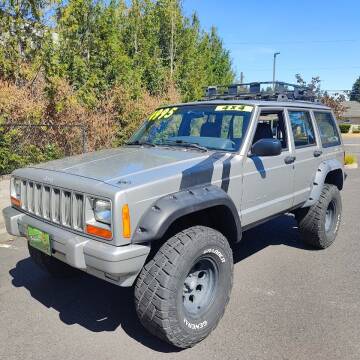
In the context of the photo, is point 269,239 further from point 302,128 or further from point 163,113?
point 163,113

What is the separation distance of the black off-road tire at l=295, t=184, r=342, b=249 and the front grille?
126 inches

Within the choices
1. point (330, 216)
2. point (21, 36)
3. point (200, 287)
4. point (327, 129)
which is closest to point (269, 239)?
point (330, 216)

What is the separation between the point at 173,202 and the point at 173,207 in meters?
0.06

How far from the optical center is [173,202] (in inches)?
119

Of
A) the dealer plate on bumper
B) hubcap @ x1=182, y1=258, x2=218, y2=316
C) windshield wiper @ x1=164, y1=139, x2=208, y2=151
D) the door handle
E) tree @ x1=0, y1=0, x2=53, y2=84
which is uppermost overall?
tree @ x1=0, y1=0, x2=53, y2=84

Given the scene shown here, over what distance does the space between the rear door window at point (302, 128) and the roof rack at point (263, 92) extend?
0.94 ft

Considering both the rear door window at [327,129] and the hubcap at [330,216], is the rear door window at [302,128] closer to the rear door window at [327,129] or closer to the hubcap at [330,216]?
the rear door window at [327,129]

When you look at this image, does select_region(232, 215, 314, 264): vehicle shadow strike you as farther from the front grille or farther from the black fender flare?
the front grille

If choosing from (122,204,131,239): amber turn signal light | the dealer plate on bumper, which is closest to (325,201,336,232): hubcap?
(122,204,131,239): amber turn signal light

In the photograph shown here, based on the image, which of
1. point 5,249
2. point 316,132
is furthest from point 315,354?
point 5,249

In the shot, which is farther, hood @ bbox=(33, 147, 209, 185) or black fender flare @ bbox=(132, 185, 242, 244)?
hood @ bbox=(33, 147, 209, 185)

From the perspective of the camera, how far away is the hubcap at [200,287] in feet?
10.8

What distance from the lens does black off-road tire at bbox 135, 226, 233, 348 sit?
2926 millimetres

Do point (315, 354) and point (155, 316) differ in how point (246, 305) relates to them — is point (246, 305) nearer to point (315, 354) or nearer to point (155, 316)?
point (315, 354)
